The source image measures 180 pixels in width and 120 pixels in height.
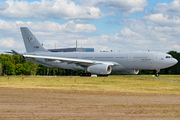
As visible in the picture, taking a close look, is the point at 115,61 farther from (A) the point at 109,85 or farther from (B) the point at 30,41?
(B) the point at 30,41

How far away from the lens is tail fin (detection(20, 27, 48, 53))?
180 feet

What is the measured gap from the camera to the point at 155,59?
42.6 meters

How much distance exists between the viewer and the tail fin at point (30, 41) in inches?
2156

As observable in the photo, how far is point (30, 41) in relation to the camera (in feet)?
180

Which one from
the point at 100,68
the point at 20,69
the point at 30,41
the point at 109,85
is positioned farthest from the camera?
the point at 20,69

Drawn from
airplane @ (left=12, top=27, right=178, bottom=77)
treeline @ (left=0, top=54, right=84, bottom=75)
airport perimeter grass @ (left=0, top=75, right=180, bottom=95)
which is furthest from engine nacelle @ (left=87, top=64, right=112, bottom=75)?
treeline @ (left=0, top=54, right=84, bottom=75)

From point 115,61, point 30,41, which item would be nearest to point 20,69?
point 30,41

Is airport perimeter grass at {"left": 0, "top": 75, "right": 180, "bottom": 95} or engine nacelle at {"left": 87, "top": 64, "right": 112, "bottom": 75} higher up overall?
engine nacelle at {"left": 87, "top": 64, "right": 112, "bottom": 75}

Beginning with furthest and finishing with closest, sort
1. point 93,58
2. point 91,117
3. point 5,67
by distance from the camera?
point 5,67, point 93,58, point 91,117

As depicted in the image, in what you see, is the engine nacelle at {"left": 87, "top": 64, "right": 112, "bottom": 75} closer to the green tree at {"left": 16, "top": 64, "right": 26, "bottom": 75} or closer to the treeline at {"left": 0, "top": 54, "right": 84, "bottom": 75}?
the treeline at {"left": 0, "top": 54, "right": 84, "bottom": 75}

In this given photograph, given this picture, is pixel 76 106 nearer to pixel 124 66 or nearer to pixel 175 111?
pixel 175 111

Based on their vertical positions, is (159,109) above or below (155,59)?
below

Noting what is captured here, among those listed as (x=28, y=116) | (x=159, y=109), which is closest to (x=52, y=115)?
(x=28, y=116)

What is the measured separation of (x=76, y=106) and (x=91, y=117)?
288 centimetres
